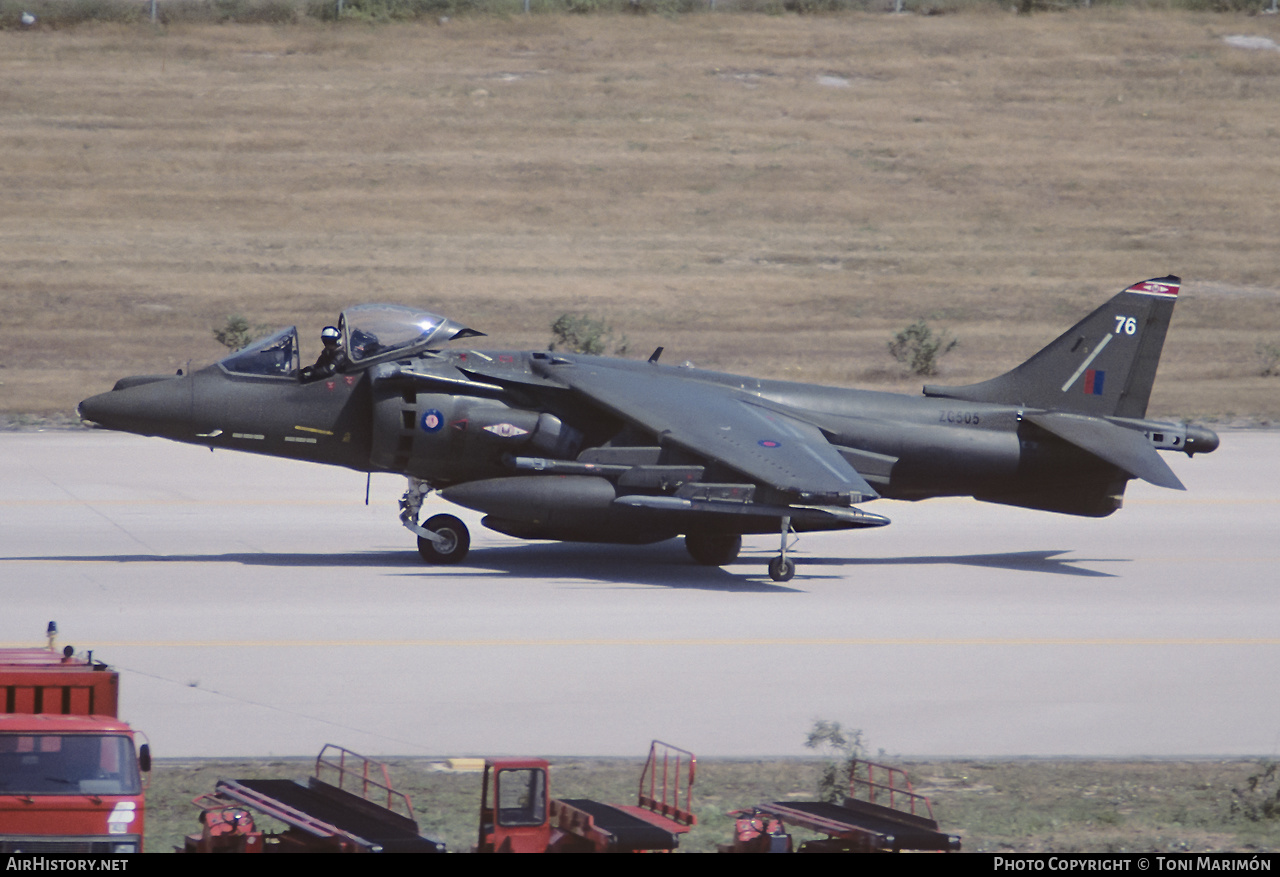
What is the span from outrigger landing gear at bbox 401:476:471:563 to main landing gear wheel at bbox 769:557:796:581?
3.84 meters

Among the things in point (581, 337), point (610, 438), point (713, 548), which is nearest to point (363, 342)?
point (610, 438)

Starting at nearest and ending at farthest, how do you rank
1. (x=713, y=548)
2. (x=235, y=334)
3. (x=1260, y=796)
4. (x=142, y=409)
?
1. (x=1260, y=796)
2. (x=142, y=409)
3. (x=713, y=548)
4. (x=235, y=334)

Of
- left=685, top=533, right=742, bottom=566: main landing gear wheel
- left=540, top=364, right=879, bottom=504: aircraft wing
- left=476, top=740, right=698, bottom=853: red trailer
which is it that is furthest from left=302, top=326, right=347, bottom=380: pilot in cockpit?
left=476, top=740, right=698, bottom=853: red trailer

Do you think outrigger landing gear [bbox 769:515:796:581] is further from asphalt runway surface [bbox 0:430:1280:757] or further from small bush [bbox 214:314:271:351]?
small bush [bbox 214:314:271:351]

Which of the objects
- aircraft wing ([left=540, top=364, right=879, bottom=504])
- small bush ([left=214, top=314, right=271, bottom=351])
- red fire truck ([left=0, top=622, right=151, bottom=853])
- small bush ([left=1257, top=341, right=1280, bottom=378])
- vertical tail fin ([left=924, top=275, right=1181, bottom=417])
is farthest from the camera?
small bush ([left=1257, top=341, right=1280, bottom=378])

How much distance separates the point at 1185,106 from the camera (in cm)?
6256

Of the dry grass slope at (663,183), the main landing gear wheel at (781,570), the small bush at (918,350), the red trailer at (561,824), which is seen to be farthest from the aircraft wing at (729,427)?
the small bush at (918,350)

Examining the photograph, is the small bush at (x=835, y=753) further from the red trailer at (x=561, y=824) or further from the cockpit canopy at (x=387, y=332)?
the cockpit canopy at (x=387, y=332)

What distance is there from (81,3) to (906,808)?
208 ft

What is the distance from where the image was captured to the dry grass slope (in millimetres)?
45781

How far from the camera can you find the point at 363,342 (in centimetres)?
1800

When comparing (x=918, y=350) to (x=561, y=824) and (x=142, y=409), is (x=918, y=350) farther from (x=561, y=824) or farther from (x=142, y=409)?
(x=561, y=824)

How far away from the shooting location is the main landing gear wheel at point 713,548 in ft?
61.9

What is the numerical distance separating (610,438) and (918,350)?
2311 cm
